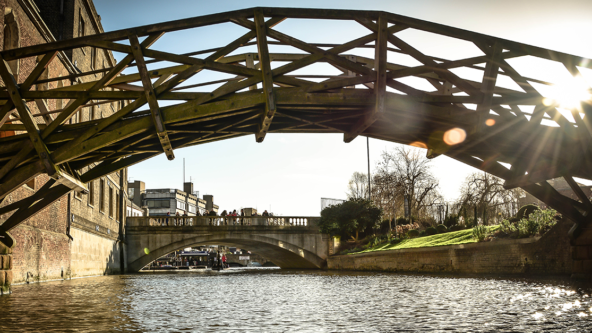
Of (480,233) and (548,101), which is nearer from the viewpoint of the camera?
(548,101)

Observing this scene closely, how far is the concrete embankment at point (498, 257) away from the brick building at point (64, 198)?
42.0 ft

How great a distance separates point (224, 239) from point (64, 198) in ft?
63.0

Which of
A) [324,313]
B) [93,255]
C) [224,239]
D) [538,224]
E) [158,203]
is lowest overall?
[324,313]


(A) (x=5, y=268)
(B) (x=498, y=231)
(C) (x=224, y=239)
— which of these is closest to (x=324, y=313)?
(A) (x=5, y=268)

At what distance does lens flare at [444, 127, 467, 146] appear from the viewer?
29.6 feet

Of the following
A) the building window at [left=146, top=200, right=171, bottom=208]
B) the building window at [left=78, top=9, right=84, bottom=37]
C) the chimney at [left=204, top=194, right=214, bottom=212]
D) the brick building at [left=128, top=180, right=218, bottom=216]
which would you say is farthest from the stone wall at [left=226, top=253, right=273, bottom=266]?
the building window at [left=78, top=9, right=84, bottom=37]

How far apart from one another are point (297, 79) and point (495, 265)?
12137 mm

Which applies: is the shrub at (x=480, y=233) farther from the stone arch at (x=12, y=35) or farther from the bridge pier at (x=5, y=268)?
the stone arch at (x=12, y=35)

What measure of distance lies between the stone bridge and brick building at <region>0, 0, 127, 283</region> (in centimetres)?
185

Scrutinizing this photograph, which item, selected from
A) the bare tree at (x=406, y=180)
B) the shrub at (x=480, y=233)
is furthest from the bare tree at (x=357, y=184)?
the shrub at (x=480, y=233)

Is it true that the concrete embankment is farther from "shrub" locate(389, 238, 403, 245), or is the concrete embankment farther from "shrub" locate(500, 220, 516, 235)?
"shrub" locate(389, 238, 403, 245)

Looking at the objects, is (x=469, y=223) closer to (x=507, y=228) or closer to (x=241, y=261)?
(x=507, y=228)

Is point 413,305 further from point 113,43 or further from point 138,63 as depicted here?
point 113,43

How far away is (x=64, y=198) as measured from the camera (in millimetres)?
19844
